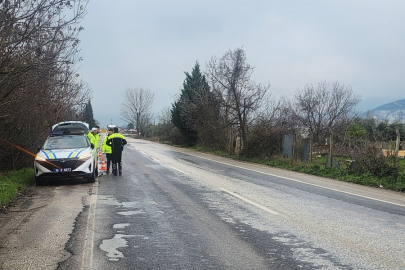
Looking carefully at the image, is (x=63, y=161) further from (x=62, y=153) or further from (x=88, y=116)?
(x=88, y=116)

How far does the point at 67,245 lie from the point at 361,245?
429 centimetres

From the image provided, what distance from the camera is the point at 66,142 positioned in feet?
44.3

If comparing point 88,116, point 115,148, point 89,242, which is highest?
point 88,116

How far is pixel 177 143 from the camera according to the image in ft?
153

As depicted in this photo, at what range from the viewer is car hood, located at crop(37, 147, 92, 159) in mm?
11957

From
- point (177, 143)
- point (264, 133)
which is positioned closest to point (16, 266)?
point (264, 133)

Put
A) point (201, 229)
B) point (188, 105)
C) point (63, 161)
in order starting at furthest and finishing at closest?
point (188, 105)
point (63, 161)
point (201, 229)

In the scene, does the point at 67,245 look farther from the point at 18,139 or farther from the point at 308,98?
the point at 308,98

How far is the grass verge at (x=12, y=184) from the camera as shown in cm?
926

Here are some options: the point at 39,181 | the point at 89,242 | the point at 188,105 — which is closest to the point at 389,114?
the point at 188,105

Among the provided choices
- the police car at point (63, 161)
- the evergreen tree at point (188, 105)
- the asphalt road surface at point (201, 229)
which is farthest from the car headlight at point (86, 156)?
the evergreen tree at point (188, 105)

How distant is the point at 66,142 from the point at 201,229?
28.0 ft

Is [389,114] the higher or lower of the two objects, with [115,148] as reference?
higher

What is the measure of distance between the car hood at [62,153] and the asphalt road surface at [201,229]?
121cm
